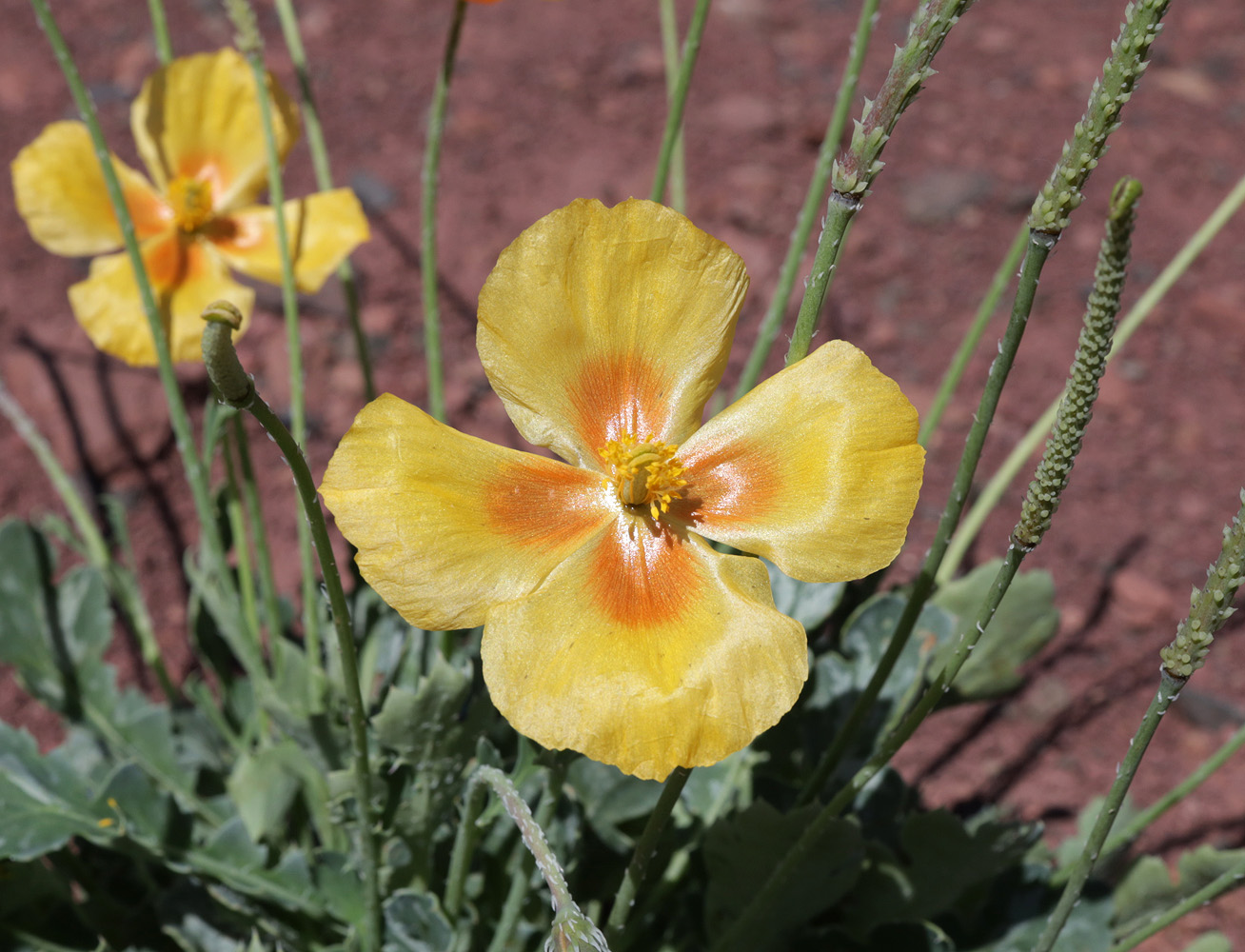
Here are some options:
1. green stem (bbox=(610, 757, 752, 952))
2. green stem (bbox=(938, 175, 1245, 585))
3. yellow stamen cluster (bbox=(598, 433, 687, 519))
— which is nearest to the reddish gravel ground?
green stem (bbox=(938, 175, 1245, 585))

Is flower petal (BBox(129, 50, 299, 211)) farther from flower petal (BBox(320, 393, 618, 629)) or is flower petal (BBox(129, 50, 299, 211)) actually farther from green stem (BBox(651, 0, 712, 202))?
flower petal (BBox(320, 393, 618, 629))

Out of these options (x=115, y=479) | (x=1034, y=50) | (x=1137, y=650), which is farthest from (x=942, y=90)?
(x=115, y=479)

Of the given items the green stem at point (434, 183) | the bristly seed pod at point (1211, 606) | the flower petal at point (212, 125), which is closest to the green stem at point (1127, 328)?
the bristly seed pod at point (1211, 606)

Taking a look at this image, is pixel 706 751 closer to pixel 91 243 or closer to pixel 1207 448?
pixel 91 243

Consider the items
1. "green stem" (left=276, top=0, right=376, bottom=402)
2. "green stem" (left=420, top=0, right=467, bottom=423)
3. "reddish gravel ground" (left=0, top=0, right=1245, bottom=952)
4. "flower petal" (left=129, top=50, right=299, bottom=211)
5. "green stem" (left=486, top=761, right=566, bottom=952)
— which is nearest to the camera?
"green stem" (left=486, top=761, right=566, bottom=952)

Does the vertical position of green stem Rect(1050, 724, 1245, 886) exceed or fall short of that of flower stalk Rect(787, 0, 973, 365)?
it falls short

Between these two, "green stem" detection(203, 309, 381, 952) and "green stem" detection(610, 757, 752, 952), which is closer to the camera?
"green stem" detection(203, 309, 381, 952)

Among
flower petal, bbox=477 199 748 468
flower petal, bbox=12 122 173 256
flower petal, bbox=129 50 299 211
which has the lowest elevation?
flower petal, bbox=477 199 748 468
